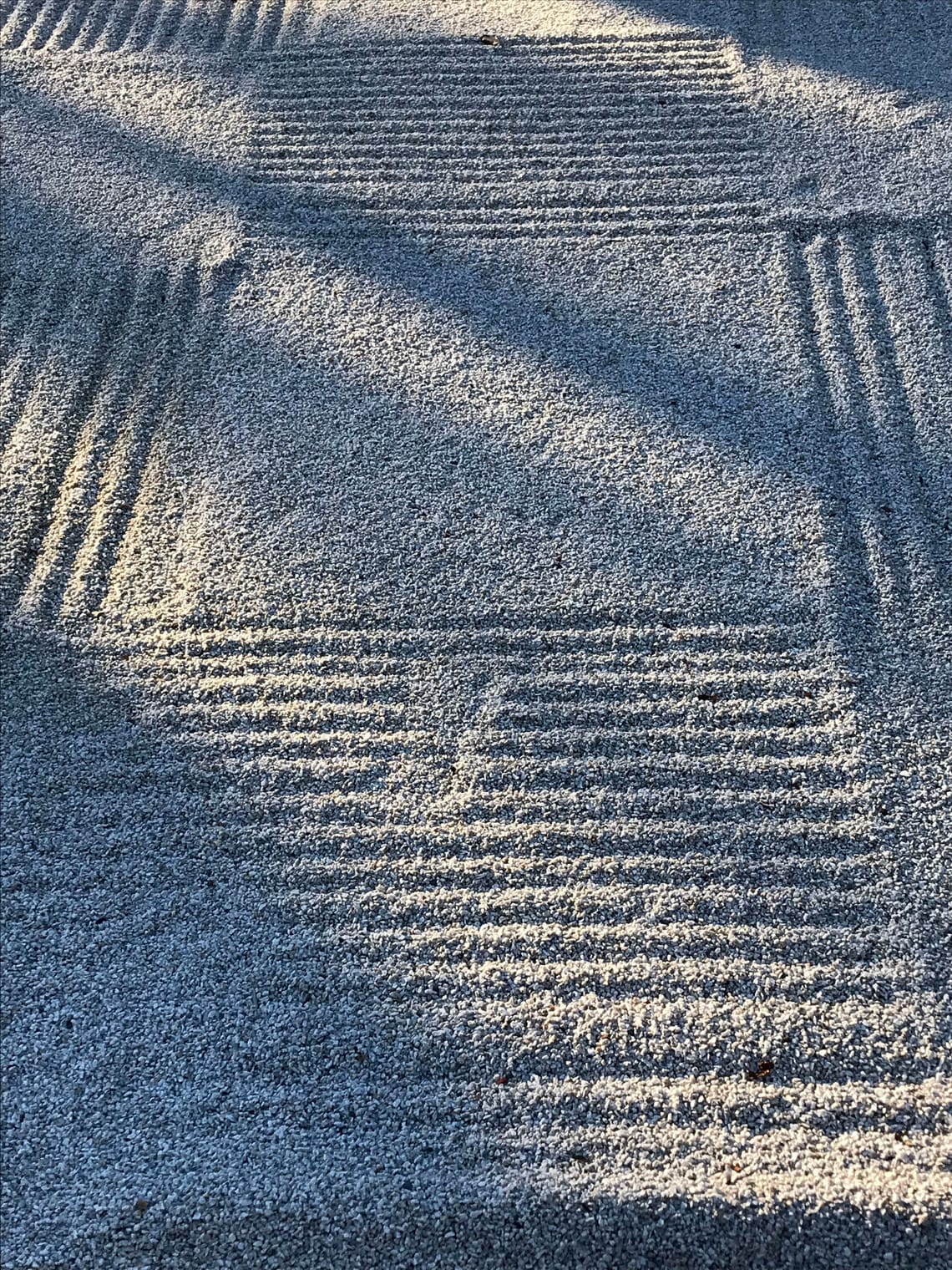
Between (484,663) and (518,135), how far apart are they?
6.26 feet

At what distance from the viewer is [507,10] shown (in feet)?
12.9

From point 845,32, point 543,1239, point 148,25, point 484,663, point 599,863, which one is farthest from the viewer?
point 148,25

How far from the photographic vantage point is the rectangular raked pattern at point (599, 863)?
1719 mm

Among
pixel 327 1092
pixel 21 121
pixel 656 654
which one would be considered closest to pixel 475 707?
pixel 656 654

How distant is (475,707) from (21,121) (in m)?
2.63

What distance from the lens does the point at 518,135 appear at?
11.2 ft

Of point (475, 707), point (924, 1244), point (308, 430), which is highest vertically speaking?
point (308, 430)

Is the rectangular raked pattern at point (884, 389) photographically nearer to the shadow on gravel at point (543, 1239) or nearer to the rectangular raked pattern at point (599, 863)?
the rectangular raked pattern at point (599, 863)

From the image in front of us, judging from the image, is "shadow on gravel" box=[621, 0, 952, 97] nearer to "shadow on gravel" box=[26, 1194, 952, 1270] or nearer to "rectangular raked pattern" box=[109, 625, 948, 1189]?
"rectangular raked pattern" box=[109, 625, 948, 1189]

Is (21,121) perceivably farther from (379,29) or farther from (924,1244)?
(924,1244)

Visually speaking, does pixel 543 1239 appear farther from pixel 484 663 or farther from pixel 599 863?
pixel 484 663

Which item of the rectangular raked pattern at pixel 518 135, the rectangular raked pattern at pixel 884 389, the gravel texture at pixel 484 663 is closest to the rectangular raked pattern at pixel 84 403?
the gravel texture at pixel 484 663

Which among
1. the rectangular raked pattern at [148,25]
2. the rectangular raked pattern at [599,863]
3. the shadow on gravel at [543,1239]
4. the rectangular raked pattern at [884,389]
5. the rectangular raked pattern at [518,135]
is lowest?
the shadow on gravel at [543,1239]

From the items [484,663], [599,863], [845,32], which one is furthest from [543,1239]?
[845,32]
